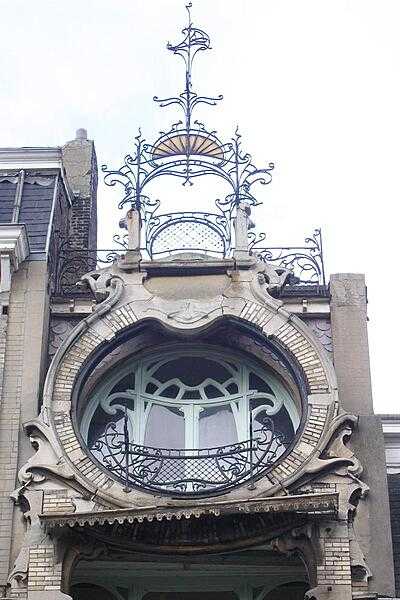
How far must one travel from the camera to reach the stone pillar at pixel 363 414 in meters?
14.9

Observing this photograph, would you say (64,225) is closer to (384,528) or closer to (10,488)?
(10,488)

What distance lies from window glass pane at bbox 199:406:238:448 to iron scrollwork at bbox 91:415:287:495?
317mm

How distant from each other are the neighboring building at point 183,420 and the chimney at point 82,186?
2.58 metres

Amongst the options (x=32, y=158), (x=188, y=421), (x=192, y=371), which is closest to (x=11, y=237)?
(x=32, y=158)

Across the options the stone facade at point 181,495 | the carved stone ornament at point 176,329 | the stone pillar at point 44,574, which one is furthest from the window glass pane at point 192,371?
the stone pillar at point 44,574

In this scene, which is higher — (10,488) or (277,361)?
(277,361)

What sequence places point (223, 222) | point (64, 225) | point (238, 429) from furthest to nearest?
point (64, 225)
point (223, 222)
point (238, 429)

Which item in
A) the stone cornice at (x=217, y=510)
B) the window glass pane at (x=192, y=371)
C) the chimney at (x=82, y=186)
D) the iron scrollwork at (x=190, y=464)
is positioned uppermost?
the chimney at (x=82, y=186)

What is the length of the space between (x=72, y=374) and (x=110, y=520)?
257 cm

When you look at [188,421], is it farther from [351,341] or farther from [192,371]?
[351,341]

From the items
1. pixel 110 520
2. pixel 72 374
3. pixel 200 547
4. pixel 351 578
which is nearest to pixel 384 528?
pixel 351 578

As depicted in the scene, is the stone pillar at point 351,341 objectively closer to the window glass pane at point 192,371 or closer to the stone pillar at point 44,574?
the window glass pane at point 192,371

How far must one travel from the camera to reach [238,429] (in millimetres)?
16656

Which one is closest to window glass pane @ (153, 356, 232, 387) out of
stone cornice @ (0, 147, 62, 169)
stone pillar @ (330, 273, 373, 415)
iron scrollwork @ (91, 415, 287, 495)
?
iron scrollwork @ (91, 415, 287, 495)
